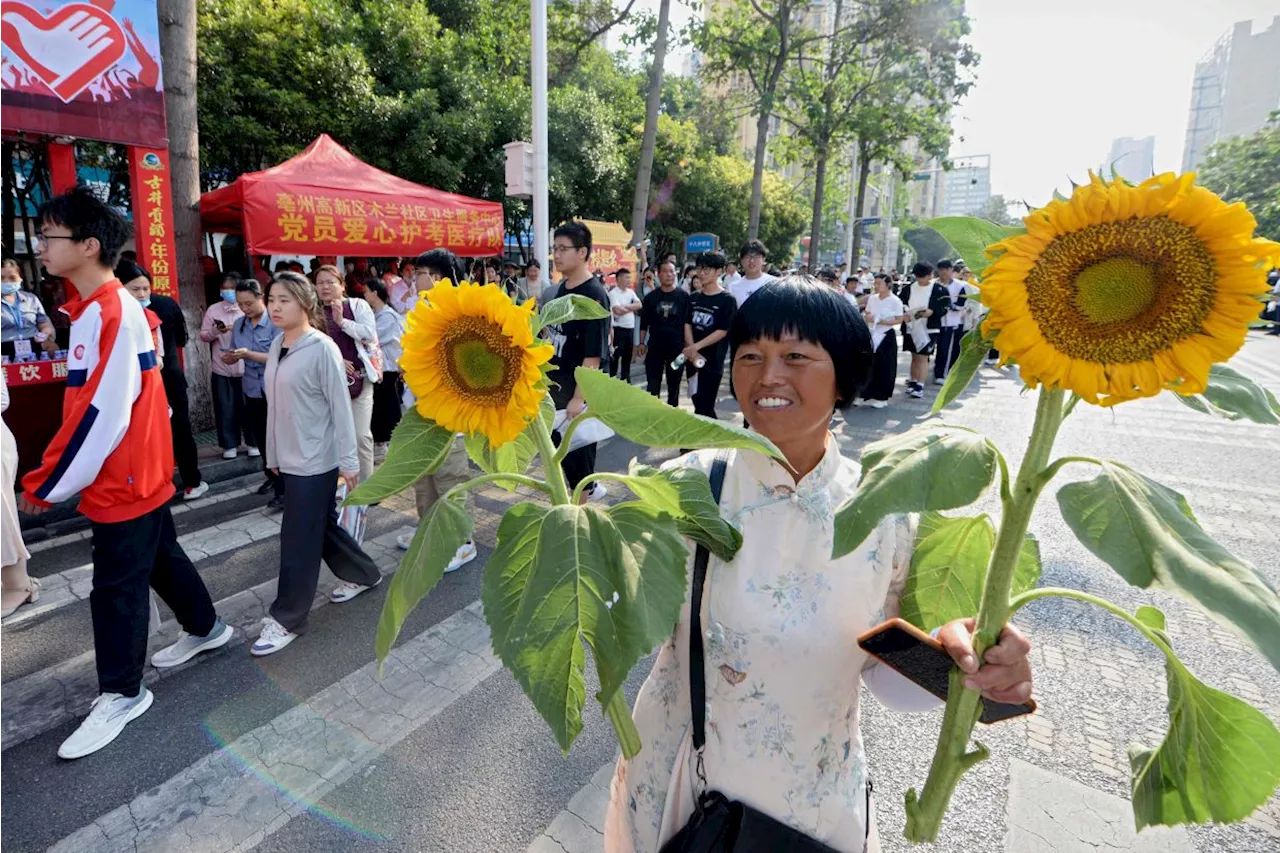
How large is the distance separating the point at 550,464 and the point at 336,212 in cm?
853

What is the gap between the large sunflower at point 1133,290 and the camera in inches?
25.2

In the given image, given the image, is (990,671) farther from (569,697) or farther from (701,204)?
(701,204)

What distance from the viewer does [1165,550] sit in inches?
23.8

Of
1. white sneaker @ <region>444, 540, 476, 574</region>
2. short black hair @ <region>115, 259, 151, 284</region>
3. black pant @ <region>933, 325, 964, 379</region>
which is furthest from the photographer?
black pant @ <region>933, 325, 964, 379</region>

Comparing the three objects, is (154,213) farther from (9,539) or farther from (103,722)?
(103,722)

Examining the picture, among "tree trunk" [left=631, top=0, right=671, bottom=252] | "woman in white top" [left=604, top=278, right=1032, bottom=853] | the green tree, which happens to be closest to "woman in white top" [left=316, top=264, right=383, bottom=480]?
"woman in white top" [left=604, top=278, right=1032, bottom=853]

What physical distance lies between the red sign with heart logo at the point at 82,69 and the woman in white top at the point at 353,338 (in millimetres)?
3657

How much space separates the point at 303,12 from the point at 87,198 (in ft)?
39.9

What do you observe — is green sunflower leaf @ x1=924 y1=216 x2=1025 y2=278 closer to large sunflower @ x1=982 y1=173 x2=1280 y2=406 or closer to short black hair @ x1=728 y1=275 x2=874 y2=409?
large sunflower @ x1=982 y1=173 x2=1280 y2=406

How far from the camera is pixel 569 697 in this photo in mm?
685

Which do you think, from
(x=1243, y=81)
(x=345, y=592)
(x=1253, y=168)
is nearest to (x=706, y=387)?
(x=345, y=592)

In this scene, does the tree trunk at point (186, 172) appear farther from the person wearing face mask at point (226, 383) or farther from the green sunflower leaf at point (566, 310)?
the green sunflower leaf at point (566, 310)

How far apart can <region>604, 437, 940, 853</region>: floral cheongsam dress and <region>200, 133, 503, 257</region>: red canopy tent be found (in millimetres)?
7794

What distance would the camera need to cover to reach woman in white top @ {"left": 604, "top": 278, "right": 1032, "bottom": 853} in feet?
4.04
